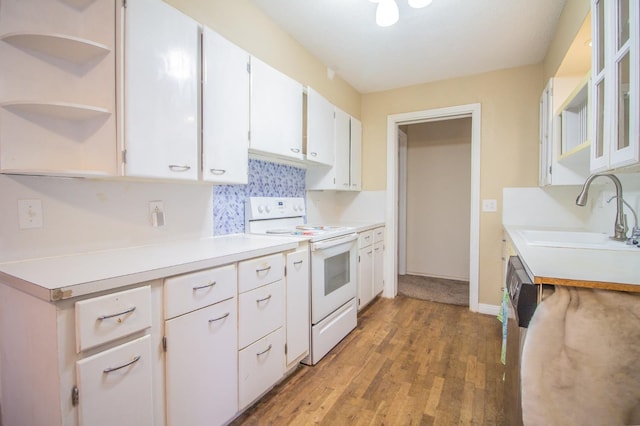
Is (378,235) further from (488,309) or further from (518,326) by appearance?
(518,326)

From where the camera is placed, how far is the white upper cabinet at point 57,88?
1.16 meters

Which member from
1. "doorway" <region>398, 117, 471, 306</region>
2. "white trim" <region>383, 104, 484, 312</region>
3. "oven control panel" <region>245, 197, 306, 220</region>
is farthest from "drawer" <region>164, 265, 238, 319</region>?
"doorway" <region>398, 117, 471, 306</region>

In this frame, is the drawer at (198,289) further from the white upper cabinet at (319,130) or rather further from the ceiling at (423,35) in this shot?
the ceiling at (423,35)

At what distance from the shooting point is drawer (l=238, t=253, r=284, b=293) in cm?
151

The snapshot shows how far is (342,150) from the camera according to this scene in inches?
123

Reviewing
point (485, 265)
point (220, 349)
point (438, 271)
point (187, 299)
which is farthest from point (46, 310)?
point (438, 271)

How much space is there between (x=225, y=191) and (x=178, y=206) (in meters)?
0.37

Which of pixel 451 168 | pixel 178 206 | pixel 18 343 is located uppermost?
pixel 451 168

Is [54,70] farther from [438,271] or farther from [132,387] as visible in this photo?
[438,271]

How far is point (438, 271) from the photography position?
4.50 meters

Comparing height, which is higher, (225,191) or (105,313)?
(225,191)

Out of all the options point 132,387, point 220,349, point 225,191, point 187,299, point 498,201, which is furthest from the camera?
point 498,201

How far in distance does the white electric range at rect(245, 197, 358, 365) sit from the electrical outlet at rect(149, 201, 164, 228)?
66 cm

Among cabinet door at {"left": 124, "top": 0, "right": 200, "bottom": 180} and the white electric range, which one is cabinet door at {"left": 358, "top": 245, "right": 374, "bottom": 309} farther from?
cabinet door at {"left": 124, "top": 0, "right": 200, "bottom": 180}
